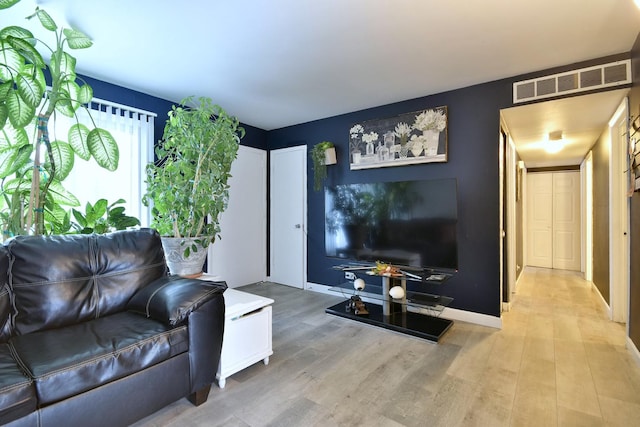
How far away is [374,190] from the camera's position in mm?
3338

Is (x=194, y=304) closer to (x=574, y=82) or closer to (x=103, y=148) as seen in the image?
(x=103, y=148)

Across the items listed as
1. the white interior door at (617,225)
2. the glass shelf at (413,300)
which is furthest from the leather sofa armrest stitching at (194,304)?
the white interior door at (617,225)

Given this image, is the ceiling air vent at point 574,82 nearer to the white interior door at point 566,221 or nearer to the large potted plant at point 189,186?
the large potted plant at point 189,186

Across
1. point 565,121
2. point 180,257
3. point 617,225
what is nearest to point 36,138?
point 180,257

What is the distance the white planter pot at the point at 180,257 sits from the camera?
7.88 feet

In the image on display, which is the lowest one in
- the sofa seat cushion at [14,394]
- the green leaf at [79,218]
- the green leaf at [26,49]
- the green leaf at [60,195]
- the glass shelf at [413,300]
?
the glass shelf at [413,300]

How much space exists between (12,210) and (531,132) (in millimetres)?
5193

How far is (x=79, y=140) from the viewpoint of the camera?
7.23ft

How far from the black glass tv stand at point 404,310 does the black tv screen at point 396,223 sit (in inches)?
9.3

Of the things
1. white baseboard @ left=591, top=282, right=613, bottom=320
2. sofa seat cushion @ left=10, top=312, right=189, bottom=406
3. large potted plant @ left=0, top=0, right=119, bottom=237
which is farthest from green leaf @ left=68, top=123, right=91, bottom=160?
white baseboard @ left=591, top=282, right=613, bottom=320

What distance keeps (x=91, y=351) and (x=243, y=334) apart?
0.90 metres

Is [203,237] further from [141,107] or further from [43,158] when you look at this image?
[141,107]

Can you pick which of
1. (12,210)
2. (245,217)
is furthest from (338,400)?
(245,217)

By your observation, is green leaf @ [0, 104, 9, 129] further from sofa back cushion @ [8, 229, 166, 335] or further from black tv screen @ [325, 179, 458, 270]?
black tv screen @ [325, 179, 458, 270]
